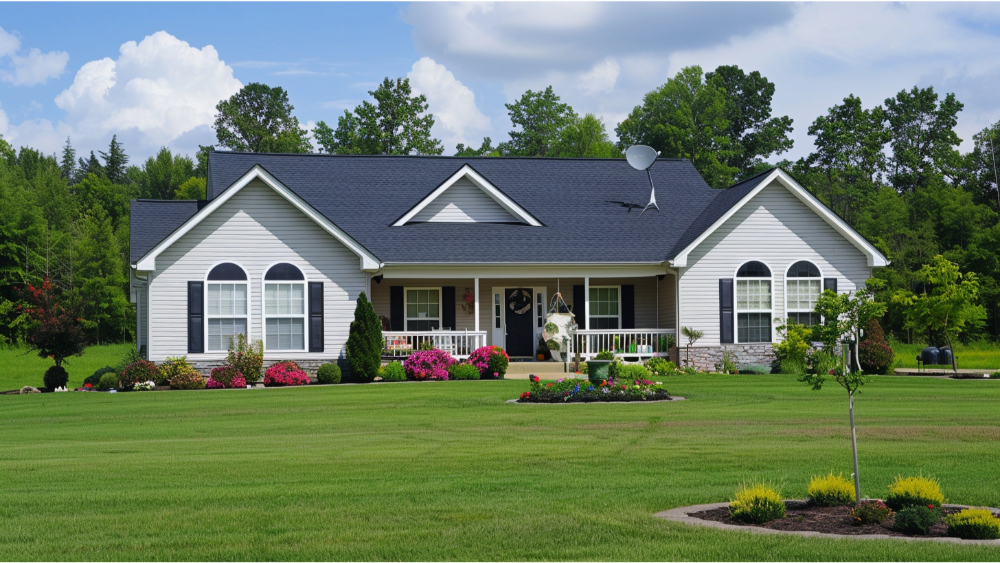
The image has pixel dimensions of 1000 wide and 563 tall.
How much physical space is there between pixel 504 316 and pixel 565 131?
33.2 metres

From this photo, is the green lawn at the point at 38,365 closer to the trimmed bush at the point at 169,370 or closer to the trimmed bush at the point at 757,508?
the trimmed bush at the point at 169,370

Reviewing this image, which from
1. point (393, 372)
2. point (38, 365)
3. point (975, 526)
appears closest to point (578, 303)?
point (393, 372)

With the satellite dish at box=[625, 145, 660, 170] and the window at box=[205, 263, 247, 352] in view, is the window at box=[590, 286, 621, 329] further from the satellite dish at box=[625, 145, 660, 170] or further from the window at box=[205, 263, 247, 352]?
the window at box=[205, 263, 247, 352]

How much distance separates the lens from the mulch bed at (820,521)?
7.02 meters

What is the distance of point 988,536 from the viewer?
6699 millimetres

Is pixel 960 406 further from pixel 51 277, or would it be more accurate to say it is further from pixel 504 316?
pixel 51 277

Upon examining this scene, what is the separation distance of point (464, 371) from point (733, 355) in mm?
7789

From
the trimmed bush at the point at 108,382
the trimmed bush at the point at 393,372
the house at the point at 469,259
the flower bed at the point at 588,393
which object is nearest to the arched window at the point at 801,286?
the house at the point at 469,259

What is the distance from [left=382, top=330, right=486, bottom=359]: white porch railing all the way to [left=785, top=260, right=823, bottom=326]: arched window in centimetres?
880

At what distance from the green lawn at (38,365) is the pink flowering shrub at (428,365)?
10461 mm

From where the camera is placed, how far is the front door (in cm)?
2877

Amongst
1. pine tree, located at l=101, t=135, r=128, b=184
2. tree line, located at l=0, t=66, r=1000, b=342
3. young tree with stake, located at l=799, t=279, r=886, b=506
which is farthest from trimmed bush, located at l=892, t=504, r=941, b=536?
pine tree, located at l=101, t=135, r=128, b=184

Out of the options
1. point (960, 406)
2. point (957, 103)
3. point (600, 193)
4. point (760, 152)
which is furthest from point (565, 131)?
point (960, 406)

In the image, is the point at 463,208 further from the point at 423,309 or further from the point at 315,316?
the point at 315,316
